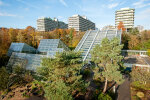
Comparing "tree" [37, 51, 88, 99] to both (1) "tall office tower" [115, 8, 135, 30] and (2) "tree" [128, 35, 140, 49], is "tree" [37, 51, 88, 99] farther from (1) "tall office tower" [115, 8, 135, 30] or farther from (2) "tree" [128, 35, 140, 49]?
(1) "tall office tower" [115, 8, 135, 30]

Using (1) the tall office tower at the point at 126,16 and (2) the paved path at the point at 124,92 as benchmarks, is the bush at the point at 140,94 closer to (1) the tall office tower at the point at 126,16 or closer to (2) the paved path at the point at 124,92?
(2) the paved path at the point at 124,92

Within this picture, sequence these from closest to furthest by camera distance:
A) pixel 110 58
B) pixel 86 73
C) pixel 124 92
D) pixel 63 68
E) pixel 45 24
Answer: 1. pixel 63 68
2. pixel 110 58
3. pixel 124 92
4. pixel 86 73
5. pixel 45 24

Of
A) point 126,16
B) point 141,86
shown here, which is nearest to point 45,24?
point 126,16

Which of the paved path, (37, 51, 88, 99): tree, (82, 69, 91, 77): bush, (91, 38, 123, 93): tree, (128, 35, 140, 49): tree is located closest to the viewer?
(37, 51, 88, 99): tree

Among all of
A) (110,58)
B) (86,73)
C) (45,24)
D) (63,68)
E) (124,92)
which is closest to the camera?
(63,68)

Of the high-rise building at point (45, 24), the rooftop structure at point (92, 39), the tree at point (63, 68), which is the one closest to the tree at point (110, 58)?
the tree at point (63, 68)

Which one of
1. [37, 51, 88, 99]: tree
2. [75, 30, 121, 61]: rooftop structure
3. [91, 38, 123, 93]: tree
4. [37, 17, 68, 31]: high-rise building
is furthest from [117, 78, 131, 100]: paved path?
[37, 17, 68, 31]: high-rise building

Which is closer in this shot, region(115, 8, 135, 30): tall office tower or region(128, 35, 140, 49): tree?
region(128, 35, 140, 49): tree

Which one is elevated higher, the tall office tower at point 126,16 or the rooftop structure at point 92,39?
the tall office tower at point 126,16

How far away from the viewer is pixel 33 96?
12.3m

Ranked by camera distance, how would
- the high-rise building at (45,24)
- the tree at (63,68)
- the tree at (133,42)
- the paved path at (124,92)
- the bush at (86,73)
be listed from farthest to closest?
the high-rise building at (45,24) < the tree at (133,42) < the bush at (86,73) < the paved path at (124,92) < the tree at (63,68)

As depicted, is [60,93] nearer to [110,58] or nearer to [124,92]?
[110,58]

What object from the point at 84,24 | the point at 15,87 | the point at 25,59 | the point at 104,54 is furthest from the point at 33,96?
the point at 84,24

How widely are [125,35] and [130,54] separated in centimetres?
814
